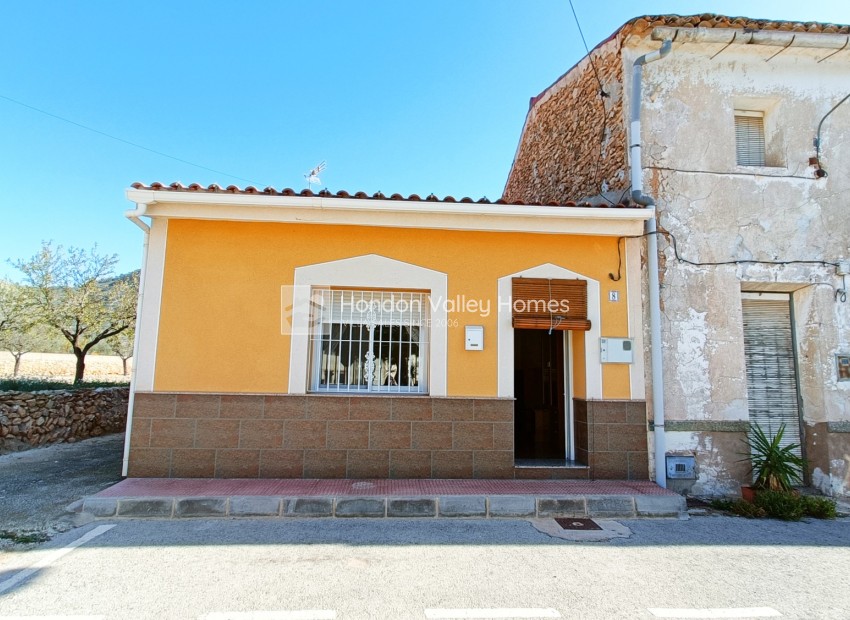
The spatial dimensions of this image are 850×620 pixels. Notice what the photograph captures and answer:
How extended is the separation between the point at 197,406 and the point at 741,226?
829 centimetres

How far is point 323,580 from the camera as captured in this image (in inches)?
152

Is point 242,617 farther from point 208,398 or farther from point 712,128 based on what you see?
point 712,128

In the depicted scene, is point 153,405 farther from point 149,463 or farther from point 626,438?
point 626,438

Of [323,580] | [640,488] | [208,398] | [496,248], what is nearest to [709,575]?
[640,488]

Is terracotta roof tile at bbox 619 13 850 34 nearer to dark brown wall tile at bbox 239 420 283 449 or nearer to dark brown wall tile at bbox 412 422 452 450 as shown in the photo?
dark brown wall tile at bbox 412 422 452 450

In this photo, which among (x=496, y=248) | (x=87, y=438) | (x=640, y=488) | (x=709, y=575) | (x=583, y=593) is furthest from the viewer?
(x=87, y=438)

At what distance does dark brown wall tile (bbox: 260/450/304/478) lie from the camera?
6.25 m

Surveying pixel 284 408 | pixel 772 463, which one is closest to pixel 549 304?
pixel 772 463

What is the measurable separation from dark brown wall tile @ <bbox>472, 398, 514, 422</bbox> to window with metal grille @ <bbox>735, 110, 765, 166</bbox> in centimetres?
564

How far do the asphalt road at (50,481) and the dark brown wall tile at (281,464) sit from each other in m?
2.08

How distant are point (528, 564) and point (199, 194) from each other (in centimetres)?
585

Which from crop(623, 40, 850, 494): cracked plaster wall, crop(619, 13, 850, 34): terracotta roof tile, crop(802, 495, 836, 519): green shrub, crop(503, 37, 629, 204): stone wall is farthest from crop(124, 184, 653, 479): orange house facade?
crop(619, 13, 850, 34): terracotta roof tile

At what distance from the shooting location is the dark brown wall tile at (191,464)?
6184 millimetres

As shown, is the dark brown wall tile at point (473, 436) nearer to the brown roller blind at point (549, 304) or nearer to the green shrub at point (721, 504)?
the brown roller blind at point (549, 304)
